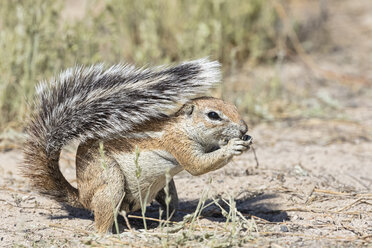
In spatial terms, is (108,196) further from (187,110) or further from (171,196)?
(187,110)

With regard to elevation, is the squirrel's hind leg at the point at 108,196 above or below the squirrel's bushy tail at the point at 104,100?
below

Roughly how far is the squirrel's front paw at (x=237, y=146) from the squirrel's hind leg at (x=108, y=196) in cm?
72

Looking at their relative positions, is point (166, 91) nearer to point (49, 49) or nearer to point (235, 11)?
point (49, 49)

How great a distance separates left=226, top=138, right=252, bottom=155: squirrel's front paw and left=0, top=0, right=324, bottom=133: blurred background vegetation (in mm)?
1714

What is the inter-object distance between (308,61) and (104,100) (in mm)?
5507

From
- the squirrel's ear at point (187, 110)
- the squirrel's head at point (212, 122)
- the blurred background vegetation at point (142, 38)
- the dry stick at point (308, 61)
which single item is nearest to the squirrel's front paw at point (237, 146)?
the squirrel's head at point (212, 122)

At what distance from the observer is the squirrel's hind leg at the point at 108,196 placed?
11.3ft

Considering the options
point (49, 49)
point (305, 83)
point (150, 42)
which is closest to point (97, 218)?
point (49, 49)

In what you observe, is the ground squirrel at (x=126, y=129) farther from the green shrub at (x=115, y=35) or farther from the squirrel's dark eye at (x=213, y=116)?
the green shrub at (x=115, y=35)

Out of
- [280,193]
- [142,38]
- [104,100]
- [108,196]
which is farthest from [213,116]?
[142,38]

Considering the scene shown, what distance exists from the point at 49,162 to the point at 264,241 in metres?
1.48

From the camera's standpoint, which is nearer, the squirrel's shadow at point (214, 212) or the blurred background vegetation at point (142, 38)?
the squirrel's shadow at point (214, 212)

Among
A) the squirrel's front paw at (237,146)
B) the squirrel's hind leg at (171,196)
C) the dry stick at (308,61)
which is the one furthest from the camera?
the dry stick at (308,61)

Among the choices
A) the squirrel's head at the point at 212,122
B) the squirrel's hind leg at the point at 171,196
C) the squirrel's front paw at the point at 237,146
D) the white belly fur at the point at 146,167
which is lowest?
the squirrel's hind leg at the point at 171,196
